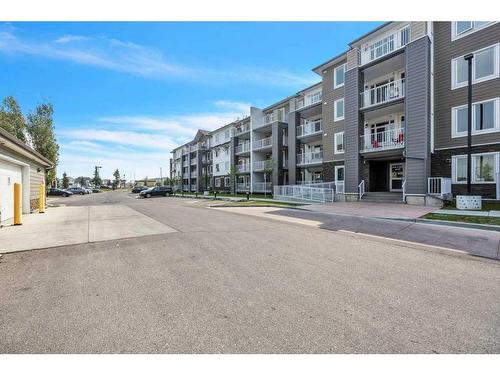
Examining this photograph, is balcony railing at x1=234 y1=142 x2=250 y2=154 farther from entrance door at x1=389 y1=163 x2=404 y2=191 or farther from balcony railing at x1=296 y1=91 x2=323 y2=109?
entrance door at x1=389 y1=163 x2=404 y2=191

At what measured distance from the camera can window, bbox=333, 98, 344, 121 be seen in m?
23.6

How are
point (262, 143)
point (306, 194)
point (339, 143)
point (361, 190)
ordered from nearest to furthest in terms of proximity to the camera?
point (361, 190) < point (306, 194) < point (339, 143) < point (262, 143)

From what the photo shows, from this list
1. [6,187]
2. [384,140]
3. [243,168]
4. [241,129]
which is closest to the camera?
[6,187]

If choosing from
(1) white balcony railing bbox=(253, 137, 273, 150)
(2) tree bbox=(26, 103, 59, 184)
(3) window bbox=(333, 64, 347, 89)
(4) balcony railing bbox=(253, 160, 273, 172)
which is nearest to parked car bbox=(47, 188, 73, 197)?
(2) tree bbox=(26, 103, 59, 184)

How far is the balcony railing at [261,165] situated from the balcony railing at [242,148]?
3087mm

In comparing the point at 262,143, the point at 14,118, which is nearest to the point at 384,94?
the point at 262,143

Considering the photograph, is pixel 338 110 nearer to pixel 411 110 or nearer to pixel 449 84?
pixel 411 110

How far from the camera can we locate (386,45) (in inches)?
742

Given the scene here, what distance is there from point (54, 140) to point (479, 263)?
38.5 metres

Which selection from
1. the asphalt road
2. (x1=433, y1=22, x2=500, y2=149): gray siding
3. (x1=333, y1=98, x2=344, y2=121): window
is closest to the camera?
the asphalt road

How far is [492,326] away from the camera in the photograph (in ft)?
9.65

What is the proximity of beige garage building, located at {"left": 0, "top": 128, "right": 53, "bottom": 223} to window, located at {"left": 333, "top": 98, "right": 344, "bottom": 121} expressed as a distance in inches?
897

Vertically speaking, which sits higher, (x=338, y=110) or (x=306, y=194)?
(x=338, y=110)

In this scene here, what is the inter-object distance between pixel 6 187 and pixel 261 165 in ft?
82.9
